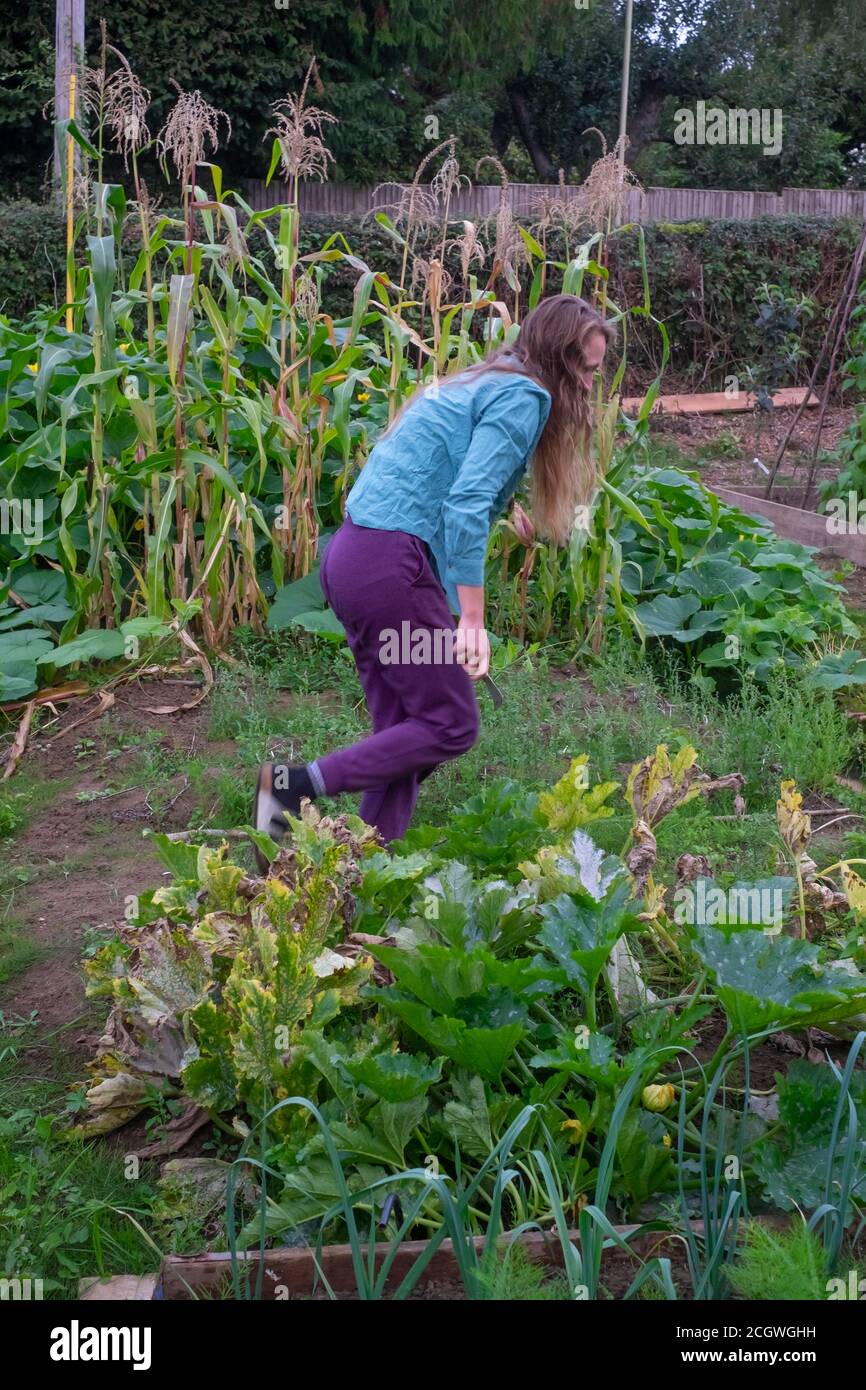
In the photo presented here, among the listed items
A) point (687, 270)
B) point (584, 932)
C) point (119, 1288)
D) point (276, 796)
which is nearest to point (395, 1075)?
point (584, 932)

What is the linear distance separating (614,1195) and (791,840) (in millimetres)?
941

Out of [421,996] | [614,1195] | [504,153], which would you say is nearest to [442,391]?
[421,996]

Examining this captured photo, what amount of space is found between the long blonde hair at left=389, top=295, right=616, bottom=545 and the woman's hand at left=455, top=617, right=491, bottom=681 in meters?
0.49

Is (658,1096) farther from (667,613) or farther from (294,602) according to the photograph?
(667,613)

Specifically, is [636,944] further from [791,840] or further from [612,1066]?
[612,1066]

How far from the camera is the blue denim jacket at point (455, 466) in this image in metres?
3.08

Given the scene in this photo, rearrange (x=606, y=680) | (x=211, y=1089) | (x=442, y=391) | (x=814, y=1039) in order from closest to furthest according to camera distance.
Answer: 1. (x=211, y=1089)
2. (x=814, y=1039)
3. (x=442, y=391)
4. (x=606, y=680)

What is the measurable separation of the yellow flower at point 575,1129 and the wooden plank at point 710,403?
9696 millimetres

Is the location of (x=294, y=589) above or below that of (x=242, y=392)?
below

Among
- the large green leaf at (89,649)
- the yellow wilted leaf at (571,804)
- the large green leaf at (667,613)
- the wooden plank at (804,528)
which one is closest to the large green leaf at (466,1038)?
the yellow wilted leaf at (571,804)

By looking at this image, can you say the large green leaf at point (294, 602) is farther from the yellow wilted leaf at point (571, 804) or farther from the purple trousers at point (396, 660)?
the yellow wilted leaf at point (571, 804)

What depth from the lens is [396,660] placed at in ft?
10.9

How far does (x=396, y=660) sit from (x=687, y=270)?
1155 cm

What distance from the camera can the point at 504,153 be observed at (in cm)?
2634
